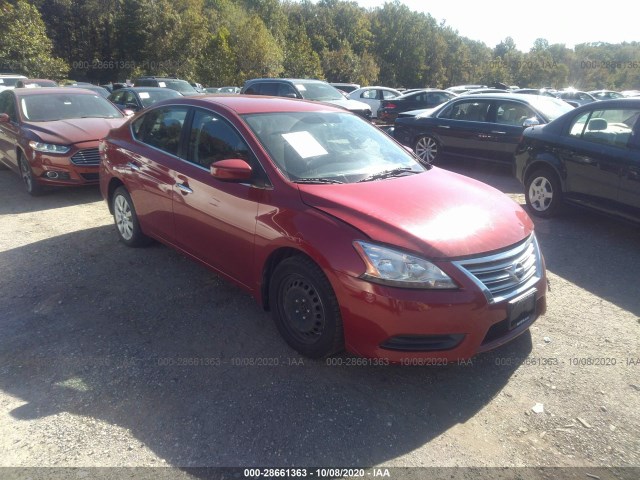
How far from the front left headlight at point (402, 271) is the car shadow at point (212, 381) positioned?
0.75m

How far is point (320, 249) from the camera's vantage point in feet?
9.95

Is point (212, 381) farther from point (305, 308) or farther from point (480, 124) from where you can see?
point (480, 124)

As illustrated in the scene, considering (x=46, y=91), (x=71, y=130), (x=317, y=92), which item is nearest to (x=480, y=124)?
(x=317, y=92)

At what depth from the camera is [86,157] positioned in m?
7.35

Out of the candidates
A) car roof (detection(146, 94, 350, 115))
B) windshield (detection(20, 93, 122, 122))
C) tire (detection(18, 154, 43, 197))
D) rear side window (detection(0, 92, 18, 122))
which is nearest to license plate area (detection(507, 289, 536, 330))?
car roof (detection(146, 94, 350, 115))

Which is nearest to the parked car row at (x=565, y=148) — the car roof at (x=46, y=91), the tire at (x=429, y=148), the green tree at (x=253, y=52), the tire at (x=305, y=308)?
the tire at (x=429, y=148)

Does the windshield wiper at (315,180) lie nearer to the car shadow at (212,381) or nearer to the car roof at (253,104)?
the car roof at (253,104)

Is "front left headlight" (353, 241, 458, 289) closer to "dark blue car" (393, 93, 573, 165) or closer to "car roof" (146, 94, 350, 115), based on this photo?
"car roof" (146, 94, 350, 115)

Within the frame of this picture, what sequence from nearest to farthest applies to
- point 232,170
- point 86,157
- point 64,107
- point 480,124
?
1. point 232,170
2. point 86,157
3. point 64,107
4. point 480,124

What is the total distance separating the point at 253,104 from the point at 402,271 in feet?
7.10

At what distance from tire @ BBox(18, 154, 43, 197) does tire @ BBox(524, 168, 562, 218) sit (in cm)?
723

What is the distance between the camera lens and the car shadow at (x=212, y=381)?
106 inches

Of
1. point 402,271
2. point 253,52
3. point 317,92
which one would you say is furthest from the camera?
point 253,52

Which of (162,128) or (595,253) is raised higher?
(162,128)
